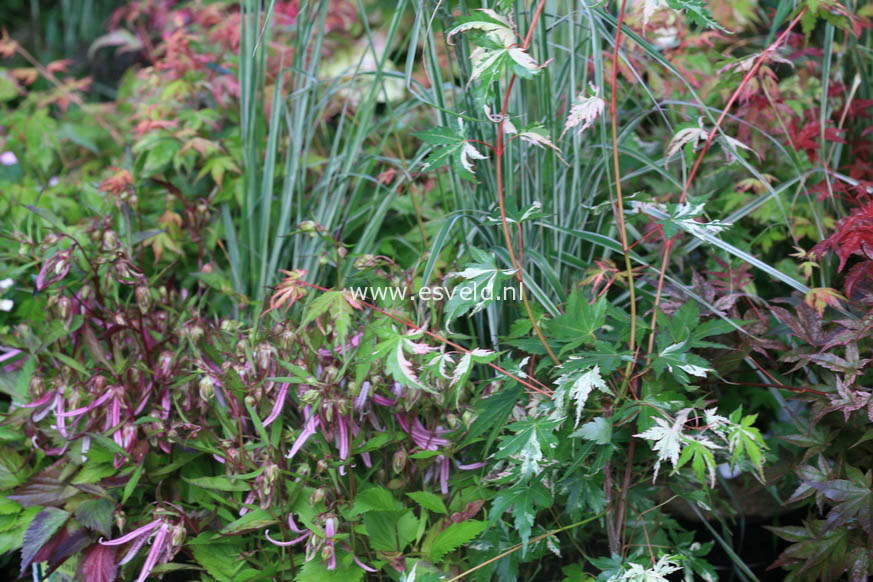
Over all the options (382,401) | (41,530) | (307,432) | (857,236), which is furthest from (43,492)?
(857,236)

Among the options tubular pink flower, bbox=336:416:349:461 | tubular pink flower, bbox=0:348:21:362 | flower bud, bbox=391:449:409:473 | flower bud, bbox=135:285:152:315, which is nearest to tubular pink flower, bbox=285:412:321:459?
tubular pink flower, bbox=336:416:349:461

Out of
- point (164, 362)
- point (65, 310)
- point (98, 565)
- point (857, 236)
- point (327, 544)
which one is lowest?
point (98, 565)

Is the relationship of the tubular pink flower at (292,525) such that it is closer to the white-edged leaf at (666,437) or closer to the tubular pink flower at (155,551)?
the tubular pink flower at (155,551)

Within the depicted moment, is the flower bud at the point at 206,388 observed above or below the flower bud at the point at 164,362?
above

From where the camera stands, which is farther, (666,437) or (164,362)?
(164,362)

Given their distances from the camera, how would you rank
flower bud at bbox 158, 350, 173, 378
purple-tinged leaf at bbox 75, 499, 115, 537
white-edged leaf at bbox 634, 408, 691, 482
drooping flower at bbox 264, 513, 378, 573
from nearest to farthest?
1. white-edged leaf at bbox 634, 408, 691, 482
2. drooping flower at bbox 264, 513, 378, 573
3. purple-tinged leaf at bbox 75, 499, 115, 537
4. flower bud at bbox 158, 350, 173, 378

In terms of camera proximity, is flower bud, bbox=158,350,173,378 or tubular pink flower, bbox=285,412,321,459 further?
flower bud, bbox=158,350,173,378

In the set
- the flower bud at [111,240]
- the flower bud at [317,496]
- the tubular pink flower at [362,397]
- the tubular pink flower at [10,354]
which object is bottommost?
the flower bud at [317,496]

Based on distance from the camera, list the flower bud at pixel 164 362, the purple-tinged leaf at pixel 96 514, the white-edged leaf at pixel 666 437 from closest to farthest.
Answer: the white-edged leaf at pixel 666 437 → the purple-tinged leaf at pixel 96 514 → the flower bud at pixel 164 362

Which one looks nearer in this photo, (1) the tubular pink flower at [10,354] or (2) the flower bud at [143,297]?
(2) the flower bud at [143,297]

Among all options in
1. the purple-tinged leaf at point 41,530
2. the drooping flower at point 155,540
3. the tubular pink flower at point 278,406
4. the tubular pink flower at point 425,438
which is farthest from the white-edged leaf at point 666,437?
the purple-tinged leaf at point 41,530

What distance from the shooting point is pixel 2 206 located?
184 centimetres

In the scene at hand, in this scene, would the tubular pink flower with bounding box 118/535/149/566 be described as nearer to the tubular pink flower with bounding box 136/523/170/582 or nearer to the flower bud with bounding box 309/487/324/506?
the tubular pink flower with bounding box 136/523/170/582

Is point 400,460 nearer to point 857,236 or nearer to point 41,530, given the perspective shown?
point 41,530
